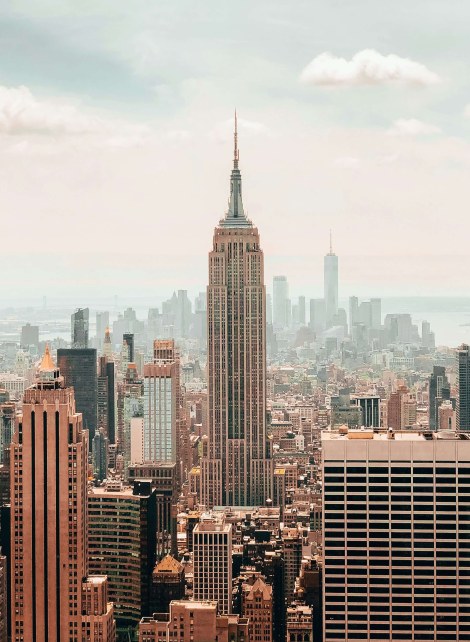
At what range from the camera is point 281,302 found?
1727 centimetres

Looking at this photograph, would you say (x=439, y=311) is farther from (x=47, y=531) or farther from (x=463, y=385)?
(x=463, y=385)

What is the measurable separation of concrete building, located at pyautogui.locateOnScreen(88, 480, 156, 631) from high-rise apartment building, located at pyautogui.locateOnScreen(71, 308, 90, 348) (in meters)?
1.88

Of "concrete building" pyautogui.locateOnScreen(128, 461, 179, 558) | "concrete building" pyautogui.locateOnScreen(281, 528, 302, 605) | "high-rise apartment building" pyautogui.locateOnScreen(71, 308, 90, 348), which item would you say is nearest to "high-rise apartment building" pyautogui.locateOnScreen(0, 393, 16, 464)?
"high-rise apartment building" pyautogui.locateOnScreen(71, 308, 90, 348)

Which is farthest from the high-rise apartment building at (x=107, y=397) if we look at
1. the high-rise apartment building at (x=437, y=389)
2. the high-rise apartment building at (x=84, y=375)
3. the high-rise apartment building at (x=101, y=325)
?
the high-rise apartment building at (x=437, y=389)

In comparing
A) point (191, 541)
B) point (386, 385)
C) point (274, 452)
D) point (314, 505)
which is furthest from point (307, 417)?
point (314, 505)

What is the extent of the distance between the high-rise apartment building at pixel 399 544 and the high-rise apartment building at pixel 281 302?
207 inches

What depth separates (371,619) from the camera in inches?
404

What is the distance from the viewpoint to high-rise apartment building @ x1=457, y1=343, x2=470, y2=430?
1614cm

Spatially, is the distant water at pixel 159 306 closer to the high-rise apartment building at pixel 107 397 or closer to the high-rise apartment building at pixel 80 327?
the high-rise apartment building at pixel 80 327

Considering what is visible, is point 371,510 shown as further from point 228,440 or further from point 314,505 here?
point 228,440

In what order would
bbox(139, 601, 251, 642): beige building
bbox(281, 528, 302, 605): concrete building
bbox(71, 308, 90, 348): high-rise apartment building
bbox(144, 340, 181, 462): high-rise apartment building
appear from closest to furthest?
bbox(139, 601, 251, 642): beige building, bbox(281, 528, 302, 605): concrete building, bbox(71, 308, 90, 348): high-rise apartment building, bbox(144, 340, 181, 462): high-rise apartment building

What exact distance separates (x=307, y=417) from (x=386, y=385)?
217cm

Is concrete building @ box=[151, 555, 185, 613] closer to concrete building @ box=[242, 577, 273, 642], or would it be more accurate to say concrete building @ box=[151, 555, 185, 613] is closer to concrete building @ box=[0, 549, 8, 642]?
concrete building @ box=[242, 577, 273, 642]

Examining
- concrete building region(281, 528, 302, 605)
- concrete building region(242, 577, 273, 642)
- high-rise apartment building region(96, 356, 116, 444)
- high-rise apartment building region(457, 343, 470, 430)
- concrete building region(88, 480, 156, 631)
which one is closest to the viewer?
concrete building region(88, 480, 156, 631)
